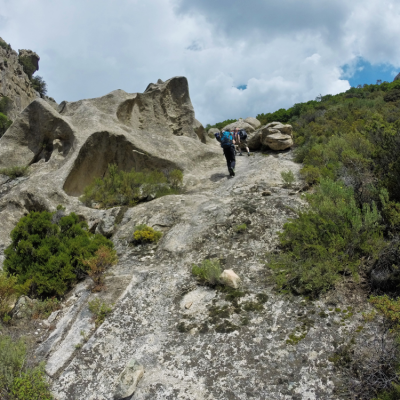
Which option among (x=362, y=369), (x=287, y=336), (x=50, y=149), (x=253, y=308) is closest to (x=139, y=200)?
(x=50, y=149)

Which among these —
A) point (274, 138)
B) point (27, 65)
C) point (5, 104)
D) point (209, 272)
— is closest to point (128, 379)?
point (209, 272)

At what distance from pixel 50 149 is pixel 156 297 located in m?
9.69

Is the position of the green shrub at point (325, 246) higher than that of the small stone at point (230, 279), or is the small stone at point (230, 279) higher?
the green shrub at point (325, 246)

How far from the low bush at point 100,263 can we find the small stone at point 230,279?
2075 millimetres

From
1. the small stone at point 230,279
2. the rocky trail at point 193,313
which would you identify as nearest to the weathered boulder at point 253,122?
the rocky trail at point 193,313

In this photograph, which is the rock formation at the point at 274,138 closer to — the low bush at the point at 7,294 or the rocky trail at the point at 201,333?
the rocky trail at the point at 201,333

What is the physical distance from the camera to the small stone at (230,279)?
5.22 meters

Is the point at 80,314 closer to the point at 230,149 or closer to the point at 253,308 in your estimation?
the point at 253,308

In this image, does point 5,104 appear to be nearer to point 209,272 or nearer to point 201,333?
point 209,272

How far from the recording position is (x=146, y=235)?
736 centimetres

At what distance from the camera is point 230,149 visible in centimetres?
1176

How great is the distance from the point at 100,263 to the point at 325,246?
400 cm

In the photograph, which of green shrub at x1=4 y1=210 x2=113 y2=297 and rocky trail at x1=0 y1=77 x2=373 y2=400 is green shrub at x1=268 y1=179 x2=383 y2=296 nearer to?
rocky trail at x1=0 y1=77 x2=373 y2=400

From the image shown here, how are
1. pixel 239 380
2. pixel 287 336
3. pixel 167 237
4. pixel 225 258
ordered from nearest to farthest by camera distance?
1. pixel 239 380
2. pixel 287 336
3. pixel 225 258
4. pixel 167 237
